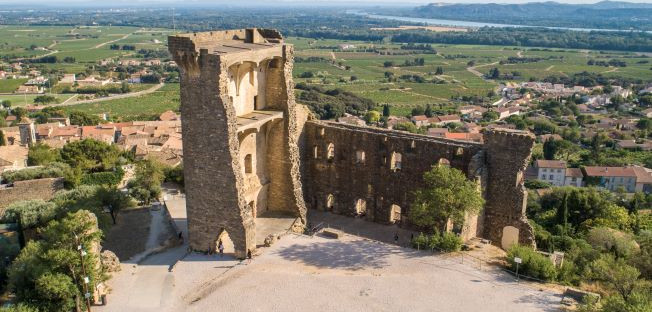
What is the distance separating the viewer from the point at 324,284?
2236 centimetres

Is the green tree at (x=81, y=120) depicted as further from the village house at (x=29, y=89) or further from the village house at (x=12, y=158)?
the village house at (x=29, y=89)

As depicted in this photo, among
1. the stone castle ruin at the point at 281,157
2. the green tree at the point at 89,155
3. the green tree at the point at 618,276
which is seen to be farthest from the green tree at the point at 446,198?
the green tree at the point at 89,155

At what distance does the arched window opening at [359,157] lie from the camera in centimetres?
3097

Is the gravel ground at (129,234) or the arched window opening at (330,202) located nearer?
the gravel ground at (129,234)

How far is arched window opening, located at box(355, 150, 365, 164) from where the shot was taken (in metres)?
31.0

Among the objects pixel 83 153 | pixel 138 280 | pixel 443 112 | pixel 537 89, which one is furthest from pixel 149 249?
pixel 537 89

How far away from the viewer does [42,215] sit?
30.8m

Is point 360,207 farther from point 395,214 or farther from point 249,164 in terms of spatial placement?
point 249,164

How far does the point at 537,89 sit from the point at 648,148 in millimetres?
63788

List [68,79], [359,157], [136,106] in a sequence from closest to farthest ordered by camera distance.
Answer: [359,157], [136,106], [68,79]

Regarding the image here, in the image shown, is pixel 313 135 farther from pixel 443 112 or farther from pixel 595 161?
pixel 443 112

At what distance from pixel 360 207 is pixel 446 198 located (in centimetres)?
849

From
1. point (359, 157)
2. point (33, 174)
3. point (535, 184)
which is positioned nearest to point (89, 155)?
point (33, 174)

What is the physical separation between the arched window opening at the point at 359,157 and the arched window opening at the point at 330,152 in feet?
5.44
